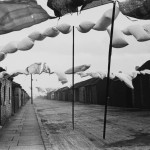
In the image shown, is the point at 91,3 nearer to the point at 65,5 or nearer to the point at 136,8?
the point at 65,5

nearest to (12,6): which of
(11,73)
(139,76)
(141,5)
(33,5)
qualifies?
(33,5)

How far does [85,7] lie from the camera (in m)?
3.34

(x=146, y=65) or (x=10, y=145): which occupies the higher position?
(x=146, y=65)

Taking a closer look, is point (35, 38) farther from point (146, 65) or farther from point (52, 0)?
point (146, 65)

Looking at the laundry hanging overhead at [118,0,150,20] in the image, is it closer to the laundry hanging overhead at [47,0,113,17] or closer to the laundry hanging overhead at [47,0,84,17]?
the laundry hanging overhead at [47,0,113,17]

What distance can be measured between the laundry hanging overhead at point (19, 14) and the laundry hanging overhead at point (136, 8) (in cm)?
92

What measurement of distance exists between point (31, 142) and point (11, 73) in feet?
9.08

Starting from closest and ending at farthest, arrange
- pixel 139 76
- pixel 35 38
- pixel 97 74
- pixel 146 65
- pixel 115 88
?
pixel 35 38
pixel 97 74
pixel 146 65
pixel 139 76
pixel 115 88

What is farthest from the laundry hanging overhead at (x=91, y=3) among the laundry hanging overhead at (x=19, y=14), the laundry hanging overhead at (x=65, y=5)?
the laundry hanging overhead at (x=19, y=14)

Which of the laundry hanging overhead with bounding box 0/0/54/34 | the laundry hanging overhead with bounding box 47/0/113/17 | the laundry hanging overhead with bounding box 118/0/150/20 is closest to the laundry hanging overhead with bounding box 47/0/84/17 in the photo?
the laundry hanging overhead with bounding box 47/0/113/17

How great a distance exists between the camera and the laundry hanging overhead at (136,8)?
294 centimetres

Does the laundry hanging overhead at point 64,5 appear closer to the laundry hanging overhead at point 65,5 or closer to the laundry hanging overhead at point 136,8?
the laundry hanging overhead at point 65,5

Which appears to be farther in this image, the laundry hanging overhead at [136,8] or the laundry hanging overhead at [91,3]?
the laundry hanging overhead at [91,3]

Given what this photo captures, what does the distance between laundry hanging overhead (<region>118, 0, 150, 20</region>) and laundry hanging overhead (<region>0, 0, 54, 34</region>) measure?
3.01 ft
